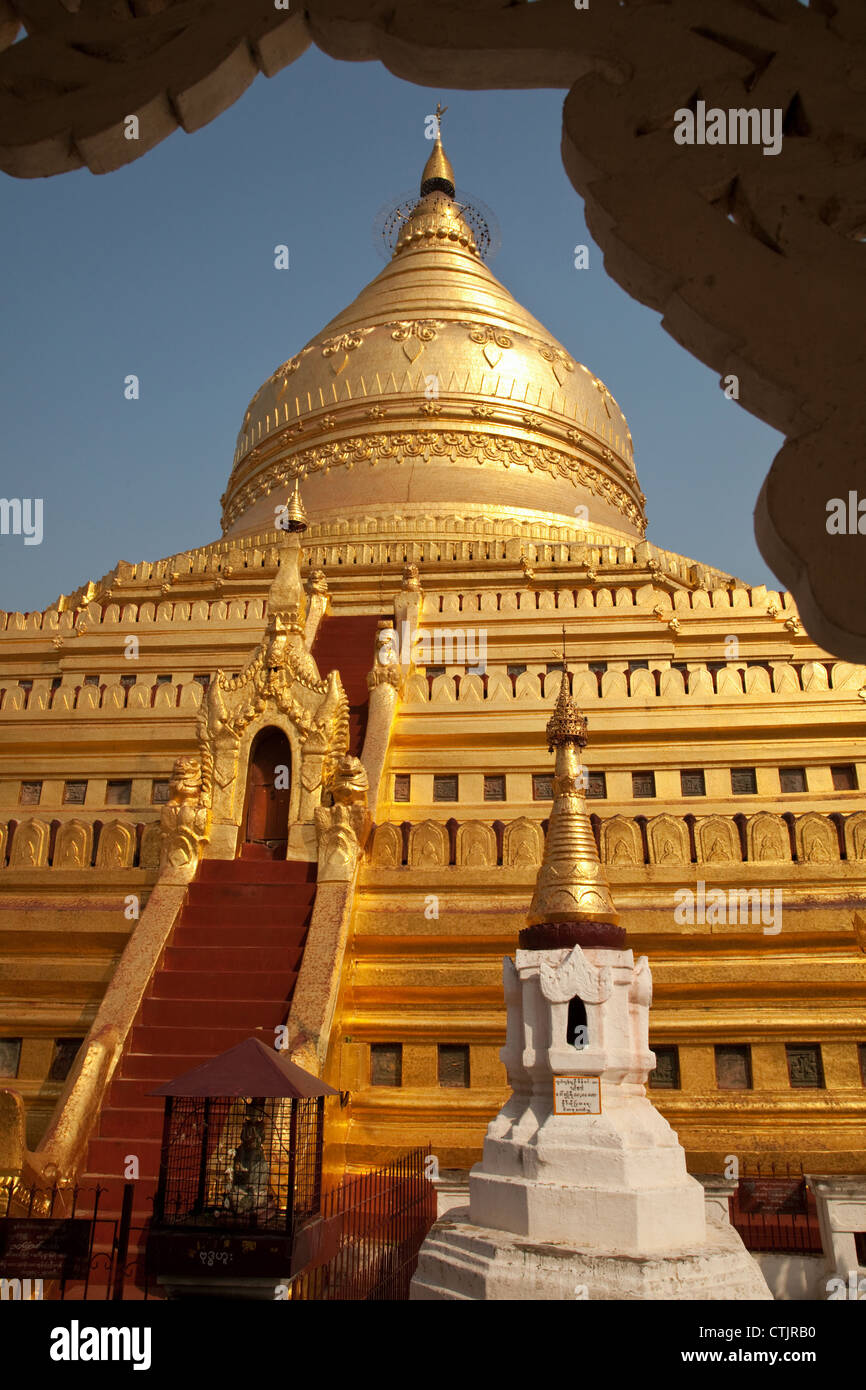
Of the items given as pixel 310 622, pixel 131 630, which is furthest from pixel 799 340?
pixel 131 630

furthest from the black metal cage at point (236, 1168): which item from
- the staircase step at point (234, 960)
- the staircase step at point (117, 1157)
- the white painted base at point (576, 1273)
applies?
the staircase step at point (234, 960)

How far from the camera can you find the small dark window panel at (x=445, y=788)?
52.5 ft

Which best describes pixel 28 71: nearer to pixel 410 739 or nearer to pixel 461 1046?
pixel 461 1046

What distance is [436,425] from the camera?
99.4 feet

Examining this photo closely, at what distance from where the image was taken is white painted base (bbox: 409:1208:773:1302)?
19.8ft

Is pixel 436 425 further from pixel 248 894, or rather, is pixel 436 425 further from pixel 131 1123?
pixel 131 1123

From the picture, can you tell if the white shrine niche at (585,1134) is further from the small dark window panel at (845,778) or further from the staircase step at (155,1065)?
the small dark window panel at (845,778)

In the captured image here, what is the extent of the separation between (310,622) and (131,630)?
14.5 feet

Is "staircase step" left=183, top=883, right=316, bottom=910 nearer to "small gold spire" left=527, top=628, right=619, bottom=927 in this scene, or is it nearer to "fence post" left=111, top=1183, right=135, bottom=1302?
"small gold spire" left=527, top=628, right=619, bottom=927

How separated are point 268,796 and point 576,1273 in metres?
8.79

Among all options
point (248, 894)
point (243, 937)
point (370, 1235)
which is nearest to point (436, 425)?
point (248, 894)

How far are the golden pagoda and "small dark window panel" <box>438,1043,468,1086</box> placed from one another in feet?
0.13

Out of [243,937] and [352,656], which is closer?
[243,937]

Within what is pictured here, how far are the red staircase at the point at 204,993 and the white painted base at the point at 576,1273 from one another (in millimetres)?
3016
